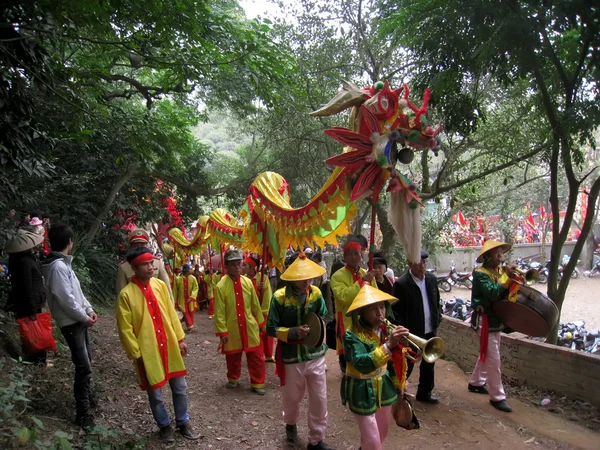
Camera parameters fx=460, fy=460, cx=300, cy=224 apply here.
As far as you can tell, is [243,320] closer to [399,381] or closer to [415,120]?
[399,381]

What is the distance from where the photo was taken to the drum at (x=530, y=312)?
4734mm

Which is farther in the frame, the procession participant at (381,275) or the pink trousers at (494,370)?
the procession participant at (381,275)

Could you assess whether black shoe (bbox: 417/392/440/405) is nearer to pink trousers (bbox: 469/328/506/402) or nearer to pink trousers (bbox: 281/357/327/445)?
pink trousers (bbox: 469/328/506/402)

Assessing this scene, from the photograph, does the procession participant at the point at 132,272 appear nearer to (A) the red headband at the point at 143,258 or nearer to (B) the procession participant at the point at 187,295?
(A) the red headband at the point at 143,258

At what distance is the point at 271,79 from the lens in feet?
21.5

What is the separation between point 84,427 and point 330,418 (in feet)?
7.89

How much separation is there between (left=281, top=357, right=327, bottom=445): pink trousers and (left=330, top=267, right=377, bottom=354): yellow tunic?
1.78 feet

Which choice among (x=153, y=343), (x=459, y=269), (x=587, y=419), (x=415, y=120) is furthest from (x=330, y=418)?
(x=459, y=269)

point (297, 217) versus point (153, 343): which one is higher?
point (297, 217)

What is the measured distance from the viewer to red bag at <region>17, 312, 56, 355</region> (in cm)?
460

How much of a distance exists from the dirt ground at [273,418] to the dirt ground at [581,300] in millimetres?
7984

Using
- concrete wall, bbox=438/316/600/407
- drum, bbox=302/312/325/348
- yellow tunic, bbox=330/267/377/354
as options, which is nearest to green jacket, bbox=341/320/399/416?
drum, bbox=302/312/325/348

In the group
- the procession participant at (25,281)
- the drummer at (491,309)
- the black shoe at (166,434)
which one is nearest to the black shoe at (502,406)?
the drummer at (491,309)

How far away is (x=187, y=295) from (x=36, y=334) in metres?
5.74
